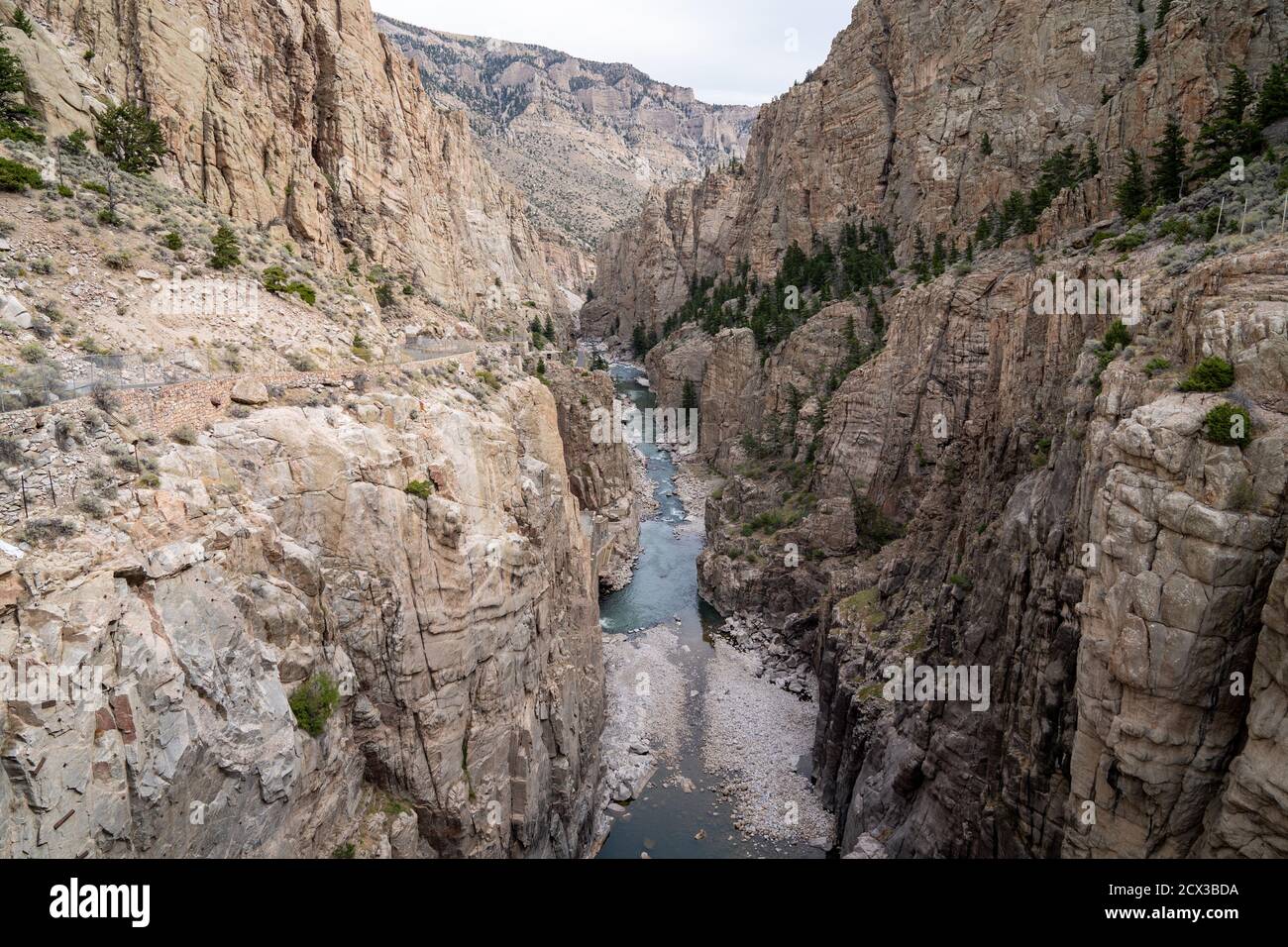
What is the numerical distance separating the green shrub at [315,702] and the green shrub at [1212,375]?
19937 mm

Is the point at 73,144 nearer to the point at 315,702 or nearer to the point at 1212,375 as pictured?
the point at 315,702

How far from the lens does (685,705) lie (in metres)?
40.1

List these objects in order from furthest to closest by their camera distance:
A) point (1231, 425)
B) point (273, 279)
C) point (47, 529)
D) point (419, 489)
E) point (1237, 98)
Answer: point (1237, 98)
point (273, 279)
point (419, 489)
point (1231, 425)
point (47, 529)

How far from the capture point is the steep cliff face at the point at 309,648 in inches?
448

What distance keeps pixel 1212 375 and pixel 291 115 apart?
35.1 m

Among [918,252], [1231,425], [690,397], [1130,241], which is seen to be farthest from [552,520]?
[690,397]

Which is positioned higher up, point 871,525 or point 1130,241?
point 1130,241

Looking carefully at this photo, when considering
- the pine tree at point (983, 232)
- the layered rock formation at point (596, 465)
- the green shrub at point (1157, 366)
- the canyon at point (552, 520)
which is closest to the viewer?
the canyon at point (552, 520)

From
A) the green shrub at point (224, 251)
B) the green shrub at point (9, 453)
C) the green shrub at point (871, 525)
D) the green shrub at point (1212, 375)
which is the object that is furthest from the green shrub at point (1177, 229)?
the green shrub at point (224, 251)

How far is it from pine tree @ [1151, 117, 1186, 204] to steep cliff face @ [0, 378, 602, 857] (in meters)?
27.0

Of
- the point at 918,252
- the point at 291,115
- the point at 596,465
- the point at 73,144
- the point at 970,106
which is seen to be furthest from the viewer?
the point at 596,465

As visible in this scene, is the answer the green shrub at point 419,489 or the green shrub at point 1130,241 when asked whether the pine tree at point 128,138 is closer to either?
the green shrub at point 419,489

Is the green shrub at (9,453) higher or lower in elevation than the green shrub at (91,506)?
higher
